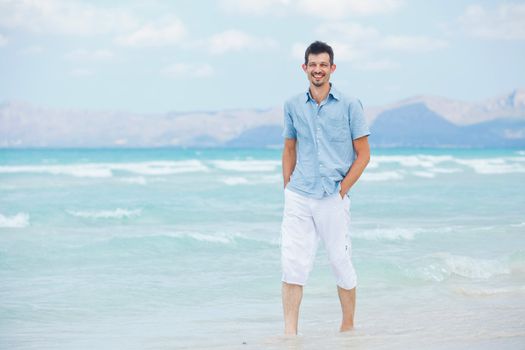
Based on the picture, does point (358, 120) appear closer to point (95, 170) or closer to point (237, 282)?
point (237, 282)

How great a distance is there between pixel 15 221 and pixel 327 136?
9.61 m

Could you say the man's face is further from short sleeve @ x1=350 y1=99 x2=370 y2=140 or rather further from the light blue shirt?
short sleeve @ x1=350 y1=99 x2=370 y2=140

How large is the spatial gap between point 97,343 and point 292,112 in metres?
2.10

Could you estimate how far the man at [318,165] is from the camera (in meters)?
4.54

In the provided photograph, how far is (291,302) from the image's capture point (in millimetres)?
4812

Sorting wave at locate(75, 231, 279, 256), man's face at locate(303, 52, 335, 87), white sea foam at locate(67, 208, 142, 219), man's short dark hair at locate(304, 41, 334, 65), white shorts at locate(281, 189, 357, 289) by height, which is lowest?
white sea foam at locate(67, 208, 142, 219)

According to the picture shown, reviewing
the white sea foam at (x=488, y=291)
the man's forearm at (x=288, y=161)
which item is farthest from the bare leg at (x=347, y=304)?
the white sea foam at (x=488, y=291)

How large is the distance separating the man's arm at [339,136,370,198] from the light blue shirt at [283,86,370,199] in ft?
0.10

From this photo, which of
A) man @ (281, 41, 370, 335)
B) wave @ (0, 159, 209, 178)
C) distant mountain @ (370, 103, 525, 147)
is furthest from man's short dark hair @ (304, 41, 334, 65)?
distant mountain @ (370, 103, 525, 147)

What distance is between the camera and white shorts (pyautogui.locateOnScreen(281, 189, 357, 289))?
4.63 meters

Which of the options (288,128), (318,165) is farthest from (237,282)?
(318,165)

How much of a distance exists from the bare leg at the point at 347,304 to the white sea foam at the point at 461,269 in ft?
8.93

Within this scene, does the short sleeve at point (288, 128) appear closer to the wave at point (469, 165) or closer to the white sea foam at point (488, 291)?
the white sea foam at point (488, 291)

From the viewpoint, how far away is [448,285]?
7.29m
